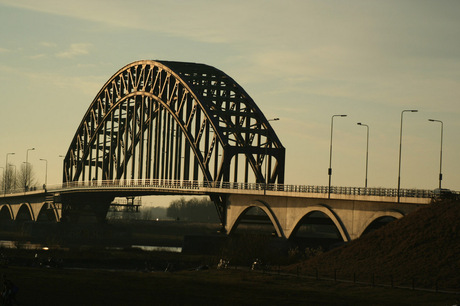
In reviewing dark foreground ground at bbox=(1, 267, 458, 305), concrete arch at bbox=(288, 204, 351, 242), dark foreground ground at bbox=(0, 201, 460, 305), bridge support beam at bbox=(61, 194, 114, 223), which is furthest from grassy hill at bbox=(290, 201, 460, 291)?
bridge support beam at bbox=(61, 194, 114, 223)

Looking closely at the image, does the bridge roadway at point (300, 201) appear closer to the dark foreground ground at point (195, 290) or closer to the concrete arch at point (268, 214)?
the concrete arch at point (268, 214)

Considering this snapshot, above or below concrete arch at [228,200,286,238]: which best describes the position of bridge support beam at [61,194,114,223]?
below

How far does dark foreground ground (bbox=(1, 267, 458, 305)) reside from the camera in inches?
2391

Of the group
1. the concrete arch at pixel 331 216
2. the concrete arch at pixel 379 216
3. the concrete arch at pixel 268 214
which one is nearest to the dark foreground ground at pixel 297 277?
the concrete arch at pixel 379 216

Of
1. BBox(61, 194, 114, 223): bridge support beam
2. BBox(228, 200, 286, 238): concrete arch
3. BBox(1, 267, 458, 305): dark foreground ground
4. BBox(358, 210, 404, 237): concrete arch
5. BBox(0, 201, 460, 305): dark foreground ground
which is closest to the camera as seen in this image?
BBox(1, 267, 458, 305): dark foreground ground

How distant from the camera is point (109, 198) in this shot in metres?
175

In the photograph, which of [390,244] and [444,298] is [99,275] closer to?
[390,244]

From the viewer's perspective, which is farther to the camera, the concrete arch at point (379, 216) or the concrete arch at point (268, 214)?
the concrete arch at point (268, 214)

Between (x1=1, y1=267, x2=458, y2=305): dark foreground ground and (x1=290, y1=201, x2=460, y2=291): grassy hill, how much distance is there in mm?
3998

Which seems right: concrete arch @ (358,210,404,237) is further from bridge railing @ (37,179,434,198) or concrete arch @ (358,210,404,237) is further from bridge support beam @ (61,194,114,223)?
bridge support beam @ (61,194,114,223)

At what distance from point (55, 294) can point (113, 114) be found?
4336 inches

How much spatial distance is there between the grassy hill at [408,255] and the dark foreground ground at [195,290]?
3998 mm

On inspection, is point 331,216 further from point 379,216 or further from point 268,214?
point 268,214

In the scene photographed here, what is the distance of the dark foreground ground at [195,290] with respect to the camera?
Result: 199ft
